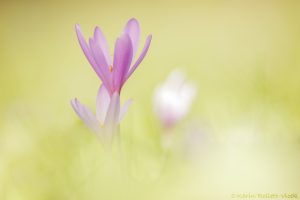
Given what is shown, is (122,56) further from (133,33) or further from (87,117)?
(87,117)

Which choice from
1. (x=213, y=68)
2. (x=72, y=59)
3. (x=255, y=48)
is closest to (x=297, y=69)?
(x=255, y=48)

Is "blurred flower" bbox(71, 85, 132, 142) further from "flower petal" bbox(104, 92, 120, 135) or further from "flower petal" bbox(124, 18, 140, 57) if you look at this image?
"flower petal" bbox(124, 18, 140, 57)

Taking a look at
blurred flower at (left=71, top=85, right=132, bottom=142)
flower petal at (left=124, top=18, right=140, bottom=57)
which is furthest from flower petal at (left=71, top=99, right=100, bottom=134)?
flower petal at (left=124, top=18, right=140, bottom=57)

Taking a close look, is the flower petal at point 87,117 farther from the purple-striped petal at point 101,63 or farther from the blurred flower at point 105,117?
the purple-striped petal at point 101,63

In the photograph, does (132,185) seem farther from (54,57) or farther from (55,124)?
(54,57)

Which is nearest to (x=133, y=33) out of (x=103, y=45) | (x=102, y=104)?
(x=103, y=45)
